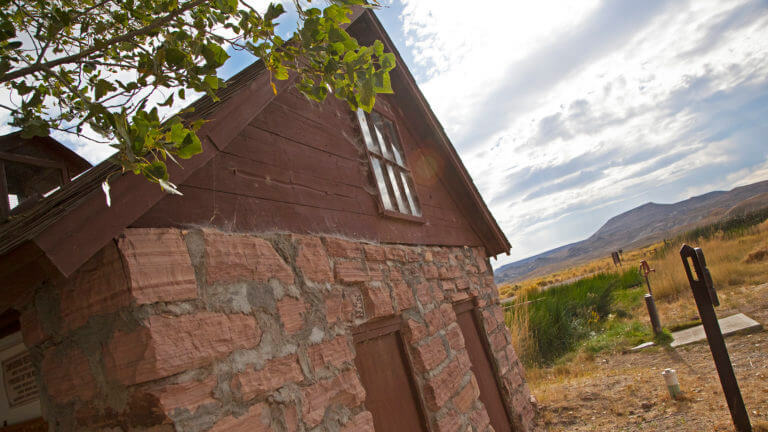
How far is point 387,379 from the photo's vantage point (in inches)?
126

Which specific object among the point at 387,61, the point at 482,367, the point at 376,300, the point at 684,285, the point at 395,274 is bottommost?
the point at 684,285

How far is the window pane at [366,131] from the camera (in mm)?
4275

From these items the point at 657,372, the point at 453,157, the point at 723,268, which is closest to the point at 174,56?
the point at 453,157

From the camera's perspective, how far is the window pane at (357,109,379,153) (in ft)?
14.0

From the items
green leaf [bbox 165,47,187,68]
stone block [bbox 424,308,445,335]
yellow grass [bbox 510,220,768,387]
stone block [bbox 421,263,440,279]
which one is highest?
green leaf [bbox 165,47,187,68]

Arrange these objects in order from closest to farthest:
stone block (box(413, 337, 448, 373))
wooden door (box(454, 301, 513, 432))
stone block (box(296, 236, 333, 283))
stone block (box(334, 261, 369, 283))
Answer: stone block (box(296, 236, 333, 283)) → stone block (box(334, 261, 369, 283)) → stone block (box(413, 337, 448, 373)) → wooden door (box(454, 301, 513, 432))

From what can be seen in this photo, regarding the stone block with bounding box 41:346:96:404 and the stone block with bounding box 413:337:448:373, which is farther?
the stone block with bounding box 413:337:448:373

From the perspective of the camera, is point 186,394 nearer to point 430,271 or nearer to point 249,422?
point 249,422

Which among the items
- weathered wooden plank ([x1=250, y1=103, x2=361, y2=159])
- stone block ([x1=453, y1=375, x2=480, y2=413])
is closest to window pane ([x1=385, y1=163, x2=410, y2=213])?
weathered wooden plank ([x1=250, y1=103, x2=361, y2=159])

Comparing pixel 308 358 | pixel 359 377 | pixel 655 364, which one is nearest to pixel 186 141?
pixel 308 358

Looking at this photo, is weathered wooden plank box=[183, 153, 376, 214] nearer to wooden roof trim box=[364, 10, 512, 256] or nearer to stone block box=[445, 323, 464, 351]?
stone block box=[445, 323, 464, 351]

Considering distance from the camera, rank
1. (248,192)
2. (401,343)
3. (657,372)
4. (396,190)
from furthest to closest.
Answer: (657,372)
(396,190)
(401,343)
(248,192)

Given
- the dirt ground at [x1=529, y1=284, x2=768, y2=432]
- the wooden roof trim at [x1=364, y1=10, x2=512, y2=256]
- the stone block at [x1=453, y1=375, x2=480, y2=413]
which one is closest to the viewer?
the stone block at [x1=453, y1=375, x2=480, y2=413]

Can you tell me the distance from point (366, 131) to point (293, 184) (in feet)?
5.36
